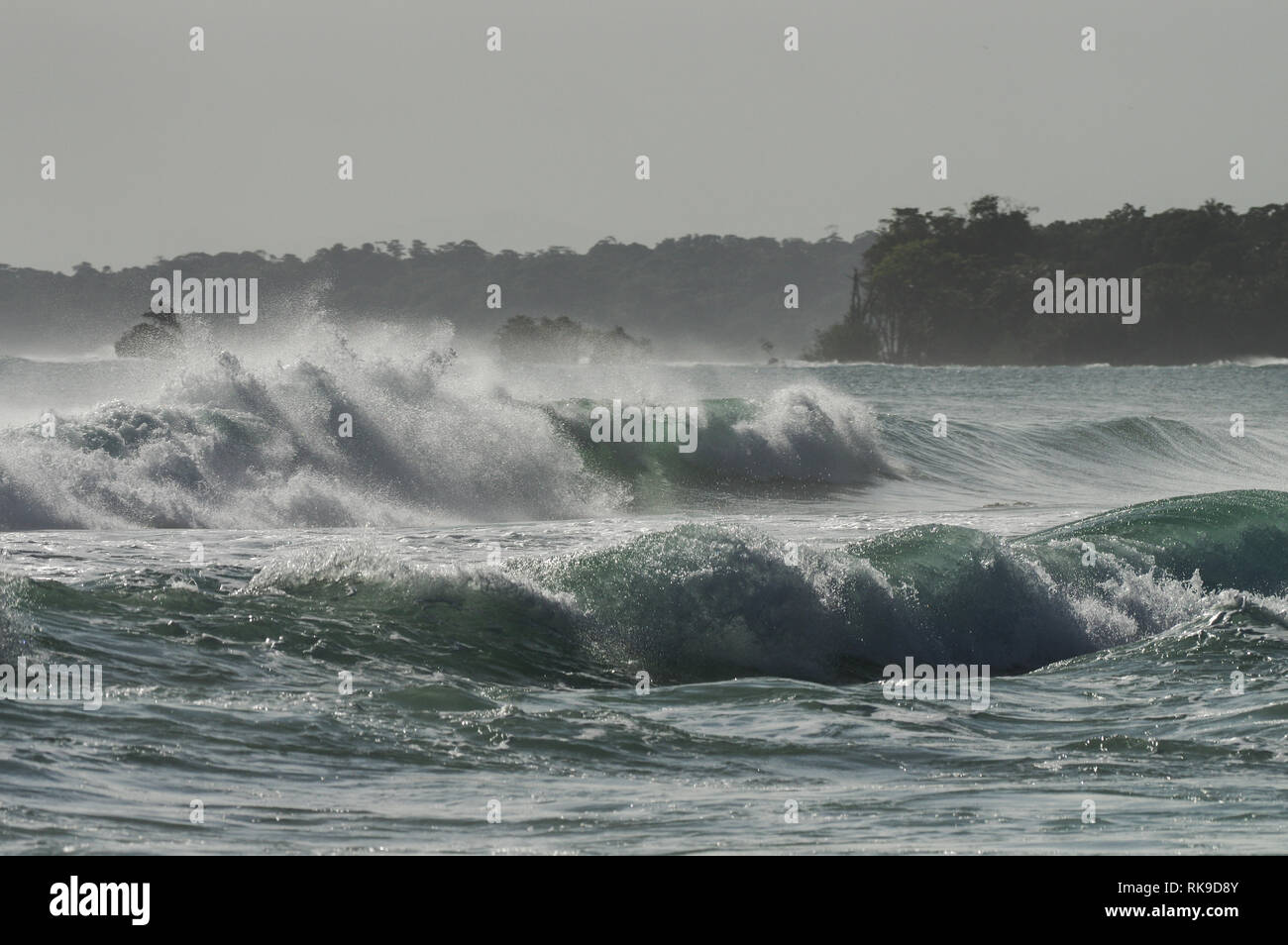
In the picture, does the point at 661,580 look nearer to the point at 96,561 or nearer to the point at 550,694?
the point at 550,694

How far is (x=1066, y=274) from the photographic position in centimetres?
15938

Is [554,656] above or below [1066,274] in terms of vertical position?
below

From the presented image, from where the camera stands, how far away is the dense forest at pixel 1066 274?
14538cm

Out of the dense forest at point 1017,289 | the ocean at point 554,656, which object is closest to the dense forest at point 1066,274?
the dense forest at point 1017,289

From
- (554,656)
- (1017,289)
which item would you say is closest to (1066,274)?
(1017,289)

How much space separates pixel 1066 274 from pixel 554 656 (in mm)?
155451

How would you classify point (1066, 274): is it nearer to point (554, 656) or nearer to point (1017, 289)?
point (1017, 289)

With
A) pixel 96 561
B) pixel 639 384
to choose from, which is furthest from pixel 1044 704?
pixel 639 384

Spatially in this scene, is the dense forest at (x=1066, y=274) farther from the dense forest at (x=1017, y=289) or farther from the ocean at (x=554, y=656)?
the ocean at (x=554, y=656)

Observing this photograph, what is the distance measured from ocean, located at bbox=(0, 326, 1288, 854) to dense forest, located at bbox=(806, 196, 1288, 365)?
128629 millimetres

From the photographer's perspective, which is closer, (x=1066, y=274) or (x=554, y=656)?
(x=554, y=656)

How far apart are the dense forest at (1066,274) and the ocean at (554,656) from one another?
5064 inches

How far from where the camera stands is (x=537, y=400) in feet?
90.8
